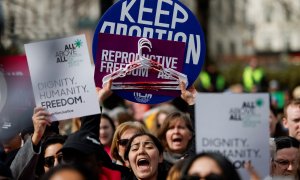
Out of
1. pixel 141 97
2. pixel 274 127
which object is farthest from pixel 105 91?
pixel 274 127

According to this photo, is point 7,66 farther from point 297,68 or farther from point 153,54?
point 297,68

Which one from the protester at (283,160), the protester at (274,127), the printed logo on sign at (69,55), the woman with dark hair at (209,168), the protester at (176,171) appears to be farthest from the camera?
the protester at (274,127)

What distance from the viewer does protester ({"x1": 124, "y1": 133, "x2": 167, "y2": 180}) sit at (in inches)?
317

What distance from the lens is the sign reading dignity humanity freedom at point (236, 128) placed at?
7234 millimetres

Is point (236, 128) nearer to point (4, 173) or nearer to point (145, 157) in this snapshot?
point (145, 157)

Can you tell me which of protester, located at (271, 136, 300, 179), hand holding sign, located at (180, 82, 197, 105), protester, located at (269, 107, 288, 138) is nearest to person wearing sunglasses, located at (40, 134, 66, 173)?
hand holding sign, located at (180, 82, 197, 105)

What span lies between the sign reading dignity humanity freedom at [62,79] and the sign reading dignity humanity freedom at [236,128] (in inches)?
40.0

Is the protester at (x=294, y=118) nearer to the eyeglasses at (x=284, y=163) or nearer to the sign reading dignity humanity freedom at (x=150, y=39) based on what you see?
the eyeglasses at (x=284, y=163)

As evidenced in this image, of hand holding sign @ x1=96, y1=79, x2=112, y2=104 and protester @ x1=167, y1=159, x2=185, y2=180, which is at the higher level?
hand holding sign @ x1=96, y1=79, x2=112, y2=104

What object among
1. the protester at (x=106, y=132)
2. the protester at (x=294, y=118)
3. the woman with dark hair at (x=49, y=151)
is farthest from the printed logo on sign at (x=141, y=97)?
the protester at (x=106, y=132)

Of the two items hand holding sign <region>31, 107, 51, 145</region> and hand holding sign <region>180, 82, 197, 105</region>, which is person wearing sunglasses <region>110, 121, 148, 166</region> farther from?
hand holding sign <region>31, 107, 51, 145</region>

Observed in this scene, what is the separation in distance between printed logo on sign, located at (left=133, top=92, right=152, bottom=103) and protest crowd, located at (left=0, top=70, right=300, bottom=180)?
0.65 ft

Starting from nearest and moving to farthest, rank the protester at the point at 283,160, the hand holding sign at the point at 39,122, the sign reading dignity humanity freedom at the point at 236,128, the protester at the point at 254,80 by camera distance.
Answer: the sign reading dignity humanity freedom at the point at 236,128, the hand holding sign at the point at 39,122, the protester at the point at 283,160, the protester at the point at 254,80

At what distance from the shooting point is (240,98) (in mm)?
7375
